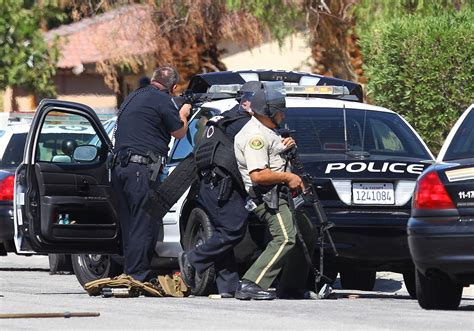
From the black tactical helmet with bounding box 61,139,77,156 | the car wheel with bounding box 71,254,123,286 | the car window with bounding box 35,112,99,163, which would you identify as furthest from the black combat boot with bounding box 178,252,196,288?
the car window with bounding box 35,112,99,163

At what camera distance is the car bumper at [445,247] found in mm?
10297

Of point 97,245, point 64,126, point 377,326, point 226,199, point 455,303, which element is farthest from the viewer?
point 64,126

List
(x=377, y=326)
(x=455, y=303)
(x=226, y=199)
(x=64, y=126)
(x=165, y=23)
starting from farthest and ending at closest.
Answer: (x=165, y=23)
(x=64, y=126)
(x=226, y=199)
(x=455, y=303)
(x=377, y=326)

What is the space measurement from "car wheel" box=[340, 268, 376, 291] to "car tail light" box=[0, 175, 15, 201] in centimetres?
407

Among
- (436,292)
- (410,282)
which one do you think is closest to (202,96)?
(410,282)

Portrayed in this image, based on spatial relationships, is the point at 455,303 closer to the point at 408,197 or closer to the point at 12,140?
the point at 408,197

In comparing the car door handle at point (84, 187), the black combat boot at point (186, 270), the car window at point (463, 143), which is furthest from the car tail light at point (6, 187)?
the car window at point (463, 143)

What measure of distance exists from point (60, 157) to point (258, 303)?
9.44 feet

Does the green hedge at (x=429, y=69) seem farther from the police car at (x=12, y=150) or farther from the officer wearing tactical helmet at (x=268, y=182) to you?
the officer wearing tactical helmet at (x=268, y=182)

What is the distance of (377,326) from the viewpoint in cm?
959

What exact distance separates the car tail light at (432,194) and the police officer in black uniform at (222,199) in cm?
182

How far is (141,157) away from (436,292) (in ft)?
9.32

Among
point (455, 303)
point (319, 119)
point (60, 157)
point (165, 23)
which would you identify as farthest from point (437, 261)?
point (165, 23)

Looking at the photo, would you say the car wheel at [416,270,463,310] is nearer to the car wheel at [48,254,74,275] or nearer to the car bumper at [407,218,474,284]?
the car bumper at [407,218,474,284]
